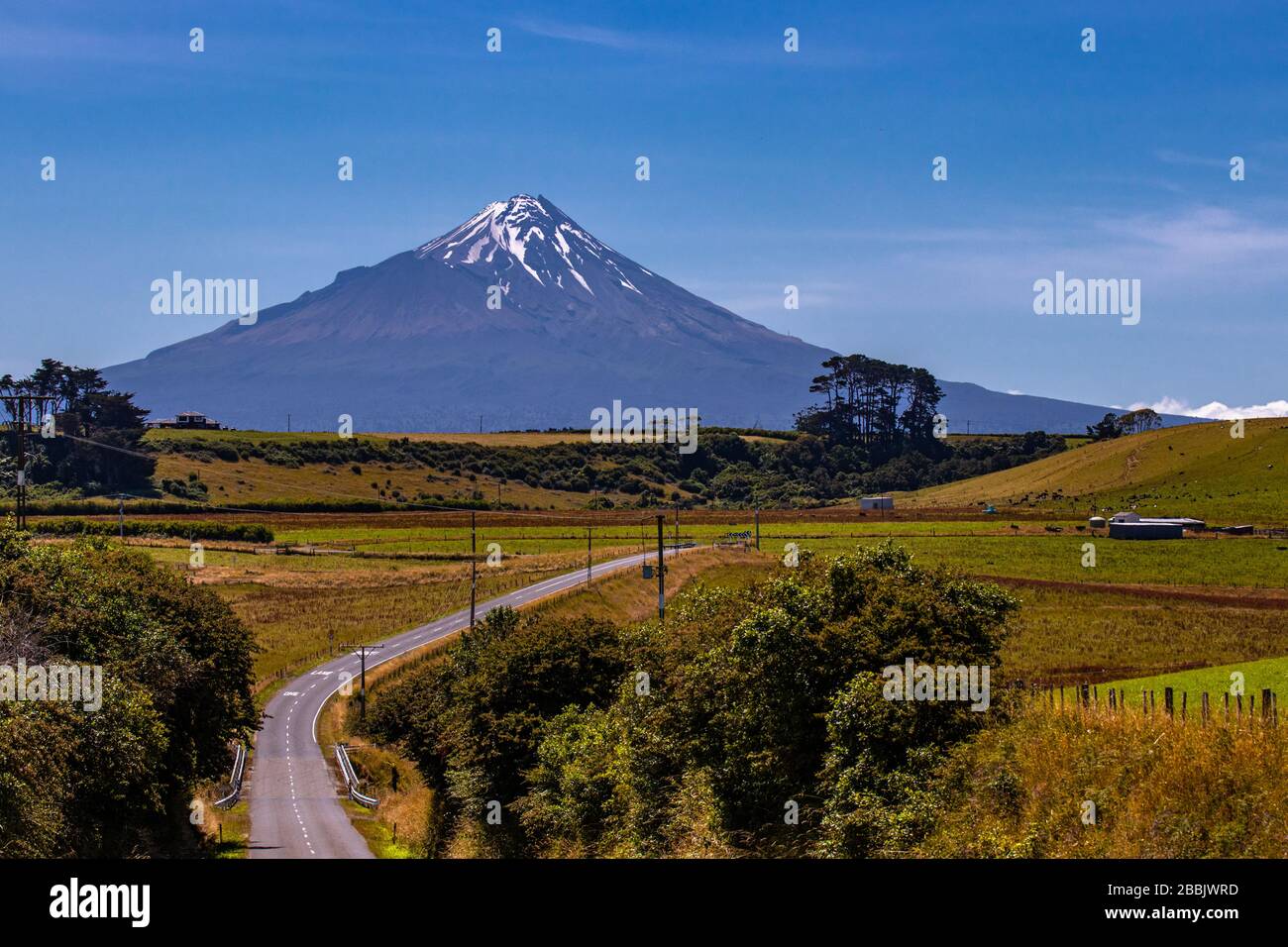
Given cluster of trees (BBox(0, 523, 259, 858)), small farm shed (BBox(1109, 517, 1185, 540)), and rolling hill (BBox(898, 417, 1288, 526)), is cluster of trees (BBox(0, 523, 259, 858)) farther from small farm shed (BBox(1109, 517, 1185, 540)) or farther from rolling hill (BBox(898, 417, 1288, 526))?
rolling hill (BBox(898, 417, 1288, 526))

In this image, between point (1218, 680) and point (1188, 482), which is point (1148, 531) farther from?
point (1218, 680)

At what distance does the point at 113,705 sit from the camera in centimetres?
3438

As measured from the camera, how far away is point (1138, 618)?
77.1 metres

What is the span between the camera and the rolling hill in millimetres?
144125

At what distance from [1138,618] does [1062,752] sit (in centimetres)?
5669

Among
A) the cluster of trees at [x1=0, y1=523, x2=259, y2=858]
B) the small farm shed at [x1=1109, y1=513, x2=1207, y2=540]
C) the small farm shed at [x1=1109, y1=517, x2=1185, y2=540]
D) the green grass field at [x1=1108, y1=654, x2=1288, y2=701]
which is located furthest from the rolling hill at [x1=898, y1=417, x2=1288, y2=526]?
the cluster of trees at [x1=0, y1=523, x2=259, y2=858]

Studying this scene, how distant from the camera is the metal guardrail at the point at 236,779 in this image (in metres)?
60.6

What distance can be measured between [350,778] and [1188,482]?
132 metres

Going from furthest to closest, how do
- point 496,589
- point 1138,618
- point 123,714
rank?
point 496,589, point 1138,618, point 123,714

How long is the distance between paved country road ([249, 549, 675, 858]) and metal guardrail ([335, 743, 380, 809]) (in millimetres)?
715

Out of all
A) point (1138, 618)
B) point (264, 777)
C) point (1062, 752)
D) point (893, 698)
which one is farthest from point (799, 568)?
point (1138, 618)

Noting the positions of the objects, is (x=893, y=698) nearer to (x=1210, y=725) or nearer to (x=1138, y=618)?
(x=1210, y=725)

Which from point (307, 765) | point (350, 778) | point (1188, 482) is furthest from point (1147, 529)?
point (307, 765)
